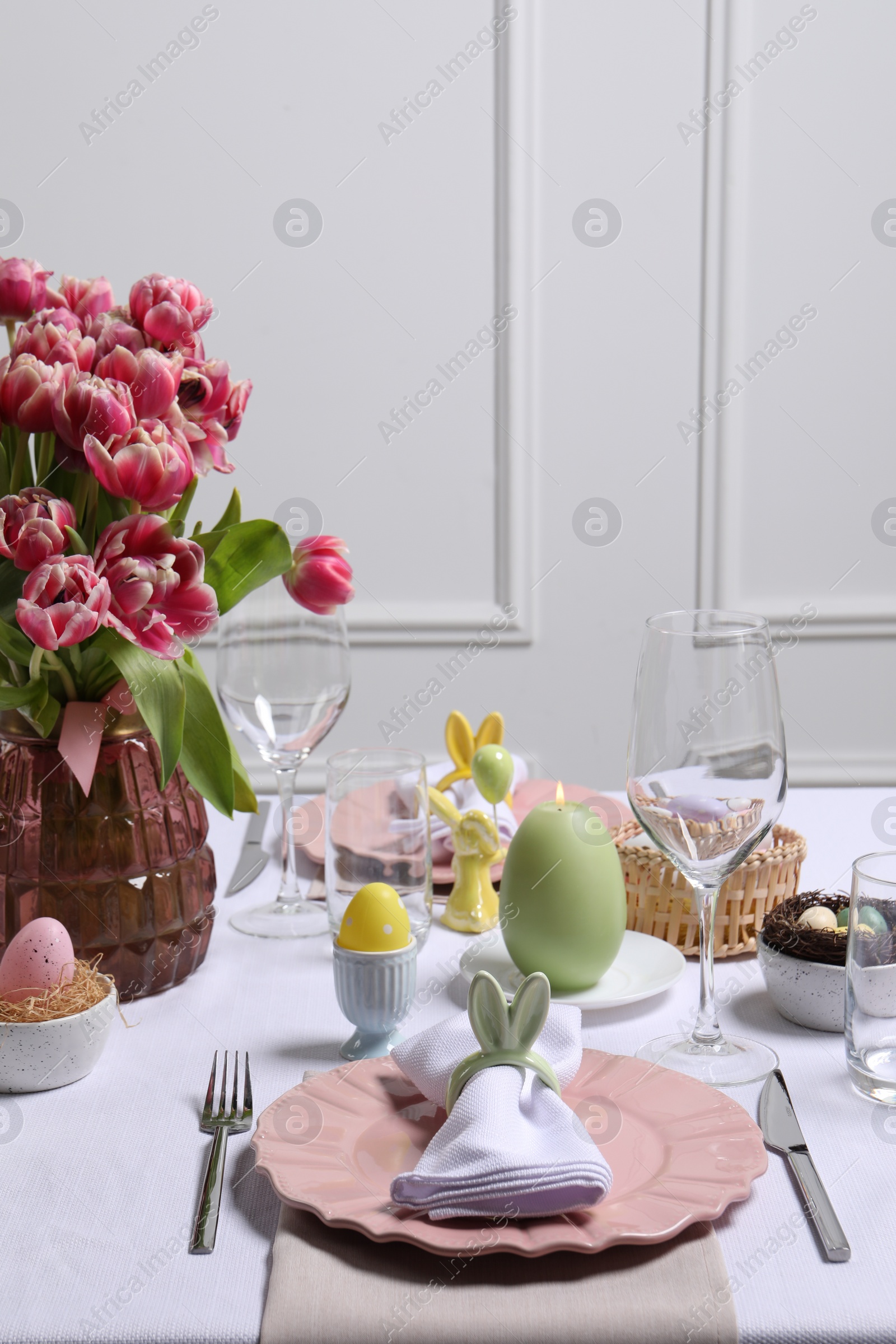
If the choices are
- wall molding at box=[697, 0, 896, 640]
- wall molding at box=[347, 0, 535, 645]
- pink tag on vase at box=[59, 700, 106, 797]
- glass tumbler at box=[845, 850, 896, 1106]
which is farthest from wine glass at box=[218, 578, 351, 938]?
wall molding at box=[697, 0, 896, 640]

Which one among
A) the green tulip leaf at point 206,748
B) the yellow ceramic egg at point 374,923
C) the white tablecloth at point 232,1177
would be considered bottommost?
the white tablecloth at point 232,1177

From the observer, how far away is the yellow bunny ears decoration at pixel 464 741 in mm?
1021

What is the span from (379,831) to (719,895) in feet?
0.80

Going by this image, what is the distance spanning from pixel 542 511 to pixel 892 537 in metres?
0.76

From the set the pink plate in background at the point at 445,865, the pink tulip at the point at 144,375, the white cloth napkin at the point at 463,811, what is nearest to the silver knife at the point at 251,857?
the pink plate in background at the point at 445,865

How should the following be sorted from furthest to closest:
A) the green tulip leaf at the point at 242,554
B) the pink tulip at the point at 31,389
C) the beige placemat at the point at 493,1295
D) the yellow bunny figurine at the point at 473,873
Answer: the yellow bunny figurine at the point at 473,873, the green tulip leaf at the point at 242,554, the pink tulip at the point at 31,389, the beige placemat at the point at 493,1295

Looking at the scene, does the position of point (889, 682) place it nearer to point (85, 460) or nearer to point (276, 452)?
point (276, 452)

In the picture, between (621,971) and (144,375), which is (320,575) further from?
(621,971)

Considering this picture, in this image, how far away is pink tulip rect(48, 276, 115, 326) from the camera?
75cm

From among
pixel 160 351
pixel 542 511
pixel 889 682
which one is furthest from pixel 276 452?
pixel 160 351

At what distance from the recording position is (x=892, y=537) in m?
2.47

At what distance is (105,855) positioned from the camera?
749mm

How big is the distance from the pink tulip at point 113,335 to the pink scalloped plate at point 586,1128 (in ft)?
1.47

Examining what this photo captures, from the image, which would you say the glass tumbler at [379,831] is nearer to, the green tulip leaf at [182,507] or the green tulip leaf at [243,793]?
the green tulip leaf at [243,793]
